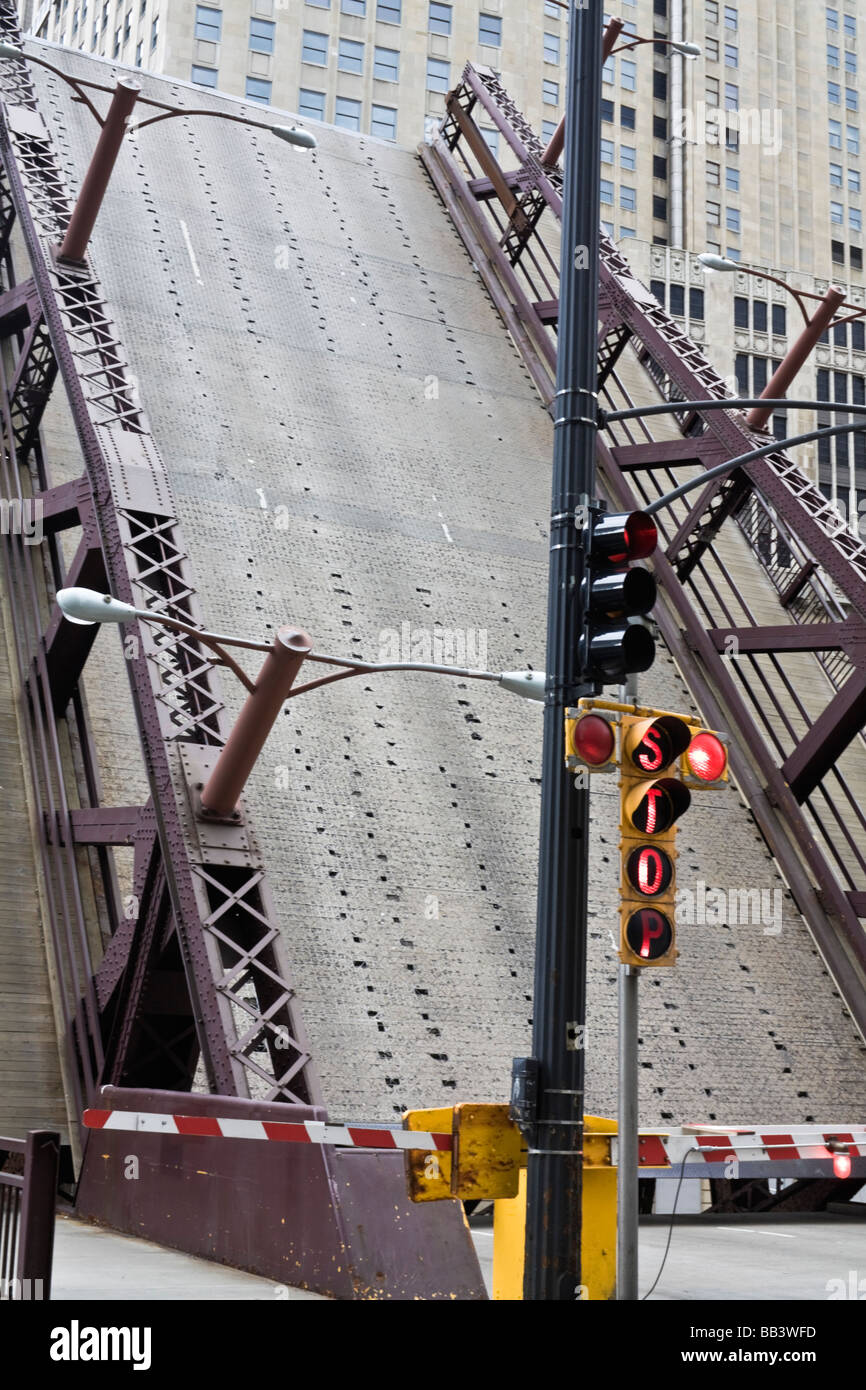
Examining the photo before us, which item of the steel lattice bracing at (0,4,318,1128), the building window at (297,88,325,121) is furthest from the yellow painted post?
the building window at (297,88,325,121)

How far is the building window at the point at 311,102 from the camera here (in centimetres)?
7688

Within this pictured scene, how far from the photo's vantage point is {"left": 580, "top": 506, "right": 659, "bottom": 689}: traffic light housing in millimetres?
8188

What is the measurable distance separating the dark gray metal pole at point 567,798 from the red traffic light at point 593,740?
0.20 metres

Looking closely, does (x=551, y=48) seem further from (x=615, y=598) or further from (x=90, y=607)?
(x=615, y=598)

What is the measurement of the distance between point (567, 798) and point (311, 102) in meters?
75.0

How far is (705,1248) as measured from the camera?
1338 centimetres

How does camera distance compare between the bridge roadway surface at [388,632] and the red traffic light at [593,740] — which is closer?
the red traffic light at [593,740]

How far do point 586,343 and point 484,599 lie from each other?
1332 cm

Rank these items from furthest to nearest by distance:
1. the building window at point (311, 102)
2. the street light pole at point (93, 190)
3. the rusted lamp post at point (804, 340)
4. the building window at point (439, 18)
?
the building window at point (439, 18), the building window at point (311, 102), the rusted lamp post at point (804, 340), the street light pole at point (93, 190)

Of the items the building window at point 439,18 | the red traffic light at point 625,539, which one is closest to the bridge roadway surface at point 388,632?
the red traffic light at point 625,539

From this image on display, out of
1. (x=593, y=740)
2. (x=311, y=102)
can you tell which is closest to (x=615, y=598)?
(x=593, y=740)

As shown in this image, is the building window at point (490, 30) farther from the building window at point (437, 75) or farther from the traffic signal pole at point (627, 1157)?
the traffic signal pole at point (627, 1157)

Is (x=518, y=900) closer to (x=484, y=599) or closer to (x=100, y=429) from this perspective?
(x=484, y=599)
